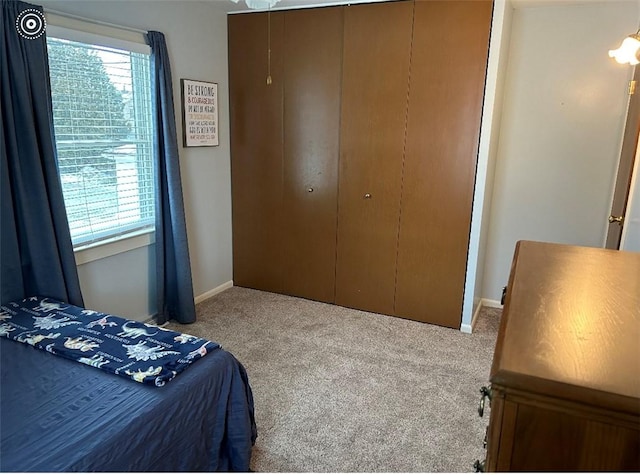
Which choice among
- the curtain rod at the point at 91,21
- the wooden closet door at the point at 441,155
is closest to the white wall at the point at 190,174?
the curtain rod at the point at 91,21

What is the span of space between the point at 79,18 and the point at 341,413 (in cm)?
255

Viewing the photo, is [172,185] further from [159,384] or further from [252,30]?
[159,384]

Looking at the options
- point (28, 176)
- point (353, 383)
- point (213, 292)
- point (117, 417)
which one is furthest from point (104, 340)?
point (213, 292)

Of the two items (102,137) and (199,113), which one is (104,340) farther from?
(199,113)

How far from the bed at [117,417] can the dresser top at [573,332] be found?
1158 mm

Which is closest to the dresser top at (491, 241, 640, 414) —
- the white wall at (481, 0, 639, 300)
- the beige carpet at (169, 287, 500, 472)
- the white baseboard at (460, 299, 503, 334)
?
the beige carpet at (169, 287, 500, 472)

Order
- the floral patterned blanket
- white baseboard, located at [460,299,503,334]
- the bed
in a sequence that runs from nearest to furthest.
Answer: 1. the bed
2. the floral patterned blanket
3. white baseboard, located at [460,299,503,334]

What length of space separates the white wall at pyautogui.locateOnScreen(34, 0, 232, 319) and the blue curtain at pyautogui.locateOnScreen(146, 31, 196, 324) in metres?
0.11

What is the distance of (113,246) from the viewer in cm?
289

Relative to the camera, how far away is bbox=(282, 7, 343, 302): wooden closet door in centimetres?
335

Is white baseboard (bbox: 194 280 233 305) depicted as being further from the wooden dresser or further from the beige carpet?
the wooden dresser

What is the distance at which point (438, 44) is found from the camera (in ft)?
9.86

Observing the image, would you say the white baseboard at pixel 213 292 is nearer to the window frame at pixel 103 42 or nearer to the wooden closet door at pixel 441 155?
the window frame at pixel 103 42

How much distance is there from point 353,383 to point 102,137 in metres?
2.10
